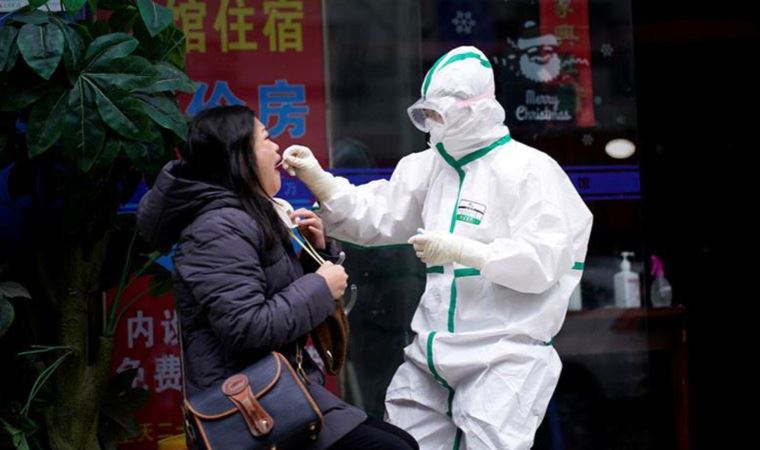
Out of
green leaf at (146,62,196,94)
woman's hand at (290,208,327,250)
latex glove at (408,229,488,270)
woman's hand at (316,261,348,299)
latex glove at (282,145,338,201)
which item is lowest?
woman's hand at (316,261,348,299)

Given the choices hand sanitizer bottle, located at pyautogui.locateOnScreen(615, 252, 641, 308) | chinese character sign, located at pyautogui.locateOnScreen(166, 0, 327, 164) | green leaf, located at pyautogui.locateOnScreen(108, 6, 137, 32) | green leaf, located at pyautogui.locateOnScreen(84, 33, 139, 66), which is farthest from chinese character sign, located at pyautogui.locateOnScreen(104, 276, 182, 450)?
hand sanitizer bottle, located at pyautogui.locateOnScreen(615, 252, 641, 308)

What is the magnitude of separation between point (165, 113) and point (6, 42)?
545 millimetres

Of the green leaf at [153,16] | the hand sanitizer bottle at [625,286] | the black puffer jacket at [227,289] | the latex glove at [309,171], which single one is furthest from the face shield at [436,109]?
the hand sanitizer bottle at [625,286]

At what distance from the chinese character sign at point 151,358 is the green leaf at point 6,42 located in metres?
1.35

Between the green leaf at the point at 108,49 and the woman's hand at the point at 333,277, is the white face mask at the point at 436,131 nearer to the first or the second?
the woman's hand at the point at 333,277

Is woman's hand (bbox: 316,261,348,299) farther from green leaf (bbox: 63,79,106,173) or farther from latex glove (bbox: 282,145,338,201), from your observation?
green leaf (bbox: 63,79,106,173)

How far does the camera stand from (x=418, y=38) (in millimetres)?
5012

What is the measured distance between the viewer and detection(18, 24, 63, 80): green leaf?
3.60 meters

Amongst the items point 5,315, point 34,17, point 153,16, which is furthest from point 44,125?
point 5,315

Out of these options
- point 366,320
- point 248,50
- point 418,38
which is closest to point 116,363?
point 366,320

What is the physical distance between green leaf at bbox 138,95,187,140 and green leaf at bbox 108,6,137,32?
0.38 meters

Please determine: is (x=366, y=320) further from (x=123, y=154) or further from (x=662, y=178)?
(x=662, y=178)

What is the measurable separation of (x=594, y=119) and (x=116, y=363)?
2.30 m

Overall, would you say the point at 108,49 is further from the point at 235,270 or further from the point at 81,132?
the point at 235,270
